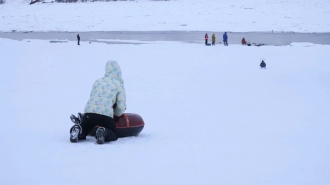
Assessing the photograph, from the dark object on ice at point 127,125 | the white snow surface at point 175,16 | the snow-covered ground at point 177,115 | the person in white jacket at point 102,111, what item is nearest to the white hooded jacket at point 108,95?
the person in white jacket at point 102,111

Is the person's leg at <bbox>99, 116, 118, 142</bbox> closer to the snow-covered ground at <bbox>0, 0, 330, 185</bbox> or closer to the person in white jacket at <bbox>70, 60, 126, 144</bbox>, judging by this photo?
the person in white jacket at <bbox>70, 60, 126, 144</bbox>

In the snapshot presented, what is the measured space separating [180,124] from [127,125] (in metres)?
1.62

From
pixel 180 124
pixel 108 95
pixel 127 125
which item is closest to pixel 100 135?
pixel 108 95

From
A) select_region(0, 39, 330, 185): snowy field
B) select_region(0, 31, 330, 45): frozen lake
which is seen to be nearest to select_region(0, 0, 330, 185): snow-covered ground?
select_region(0, 39, 330, 185): snowy field

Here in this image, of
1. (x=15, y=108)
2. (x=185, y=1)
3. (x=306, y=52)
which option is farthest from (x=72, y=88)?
(x=185, y=1)

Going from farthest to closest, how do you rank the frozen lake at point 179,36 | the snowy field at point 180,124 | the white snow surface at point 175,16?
the white snow surface at point 175,16 < the frozen lake at point 179,36 < the snowy field at point 180,124

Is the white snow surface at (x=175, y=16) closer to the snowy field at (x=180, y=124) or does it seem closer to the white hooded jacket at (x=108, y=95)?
the snowy field at (x=180, y=124)

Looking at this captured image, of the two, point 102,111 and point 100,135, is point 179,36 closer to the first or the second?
point 102,111

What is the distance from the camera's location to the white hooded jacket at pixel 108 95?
22.3ft

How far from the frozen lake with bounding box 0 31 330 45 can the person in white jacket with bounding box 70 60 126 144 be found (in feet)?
84.6

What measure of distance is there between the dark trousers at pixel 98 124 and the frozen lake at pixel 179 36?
84.8 feet

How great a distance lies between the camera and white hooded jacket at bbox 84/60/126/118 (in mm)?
6793

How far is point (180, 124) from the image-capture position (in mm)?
8688

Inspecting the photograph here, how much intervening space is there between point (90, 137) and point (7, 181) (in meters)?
2.49
